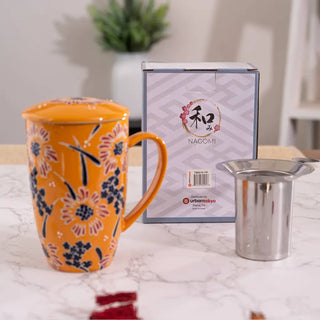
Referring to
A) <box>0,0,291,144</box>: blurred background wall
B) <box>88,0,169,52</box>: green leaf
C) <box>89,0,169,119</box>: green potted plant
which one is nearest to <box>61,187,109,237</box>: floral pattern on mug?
<box>89,0,169,119</box>: green potted plant

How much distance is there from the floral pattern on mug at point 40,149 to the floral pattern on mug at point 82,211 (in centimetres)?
4

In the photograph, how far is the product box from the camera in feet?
2.57

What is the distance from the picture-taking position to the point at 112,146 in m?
0.61

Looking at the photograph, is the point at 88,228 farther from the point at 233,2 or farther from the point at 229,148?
the point at 233,2

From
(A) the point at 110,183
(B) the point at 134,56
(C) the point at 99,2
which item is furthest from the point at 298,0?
(A) the point at 110,183

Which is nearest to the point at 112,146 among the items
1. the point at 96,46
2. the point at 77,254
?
the point at 77,254

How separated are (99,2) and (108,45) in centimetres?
28

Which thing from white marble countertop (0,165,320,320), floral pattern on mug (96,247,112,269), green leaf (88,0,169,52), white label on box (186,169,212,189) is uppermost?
green leaf (88,0,169,52)

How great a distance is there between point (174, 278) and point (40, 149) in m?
0.22

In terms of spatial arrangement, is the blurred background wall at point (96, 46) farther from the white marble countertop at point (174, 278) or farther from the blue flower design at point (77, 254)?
the blue flower design at point (77, 254)

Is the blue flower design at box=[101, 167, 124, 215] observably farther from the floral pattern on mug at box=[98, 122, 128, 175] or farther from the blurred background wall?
the blurred background wall

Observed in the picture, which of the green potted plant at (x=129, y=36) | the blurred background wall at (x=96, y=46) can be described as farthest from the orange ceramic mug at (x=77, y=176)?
the blurred background wall at (x=96, y=46)

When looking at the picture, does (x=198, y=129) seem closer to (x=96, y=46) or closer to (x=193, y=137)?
(x=193, y=137)

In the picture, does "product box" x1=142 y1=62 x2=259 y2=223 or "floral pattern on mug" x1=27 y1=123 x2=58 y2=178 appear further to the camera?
"product box" x1=142 y1=62 x2=259 y2=223
